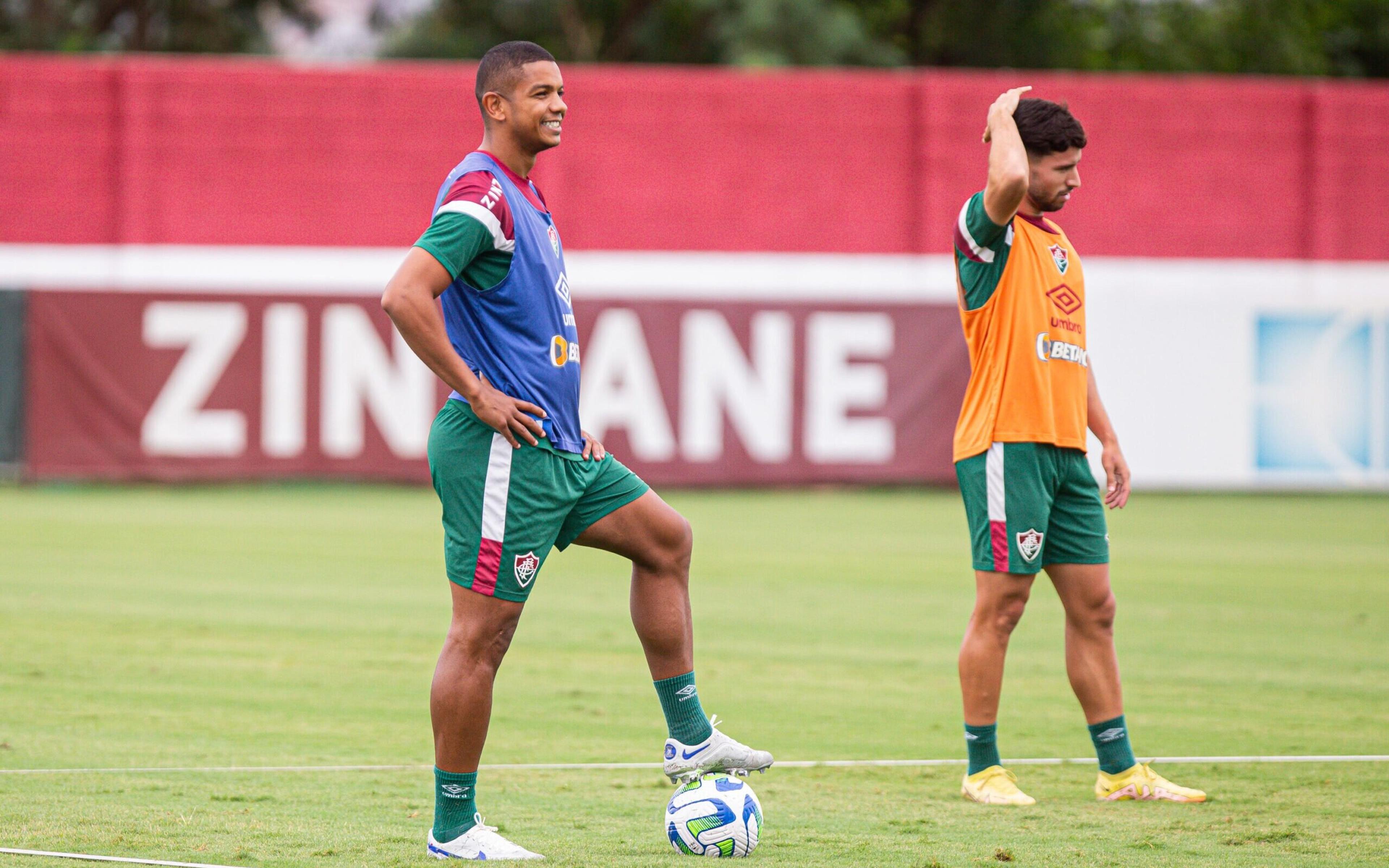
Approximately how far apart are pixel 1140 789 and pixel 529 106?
320cm

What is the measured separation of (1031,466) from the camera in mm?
5934

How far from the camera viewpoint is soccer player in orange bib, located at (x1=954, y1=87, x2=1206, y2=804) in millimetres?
5930

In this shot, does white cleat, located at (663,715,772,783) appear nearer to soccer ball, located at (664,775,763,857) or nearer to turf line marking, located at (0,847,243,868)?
soccer ball, located at (664,775,763,857)

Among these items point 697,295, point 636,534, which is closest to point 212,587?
point 636,534

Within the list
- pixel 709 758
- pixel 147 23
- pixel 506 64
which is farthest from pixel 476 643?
pixel 147 23

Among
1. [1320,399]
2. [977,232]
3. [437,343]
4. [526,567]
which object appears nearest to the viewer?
[437,343]

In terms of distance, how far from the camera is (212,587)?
11664 millimetres

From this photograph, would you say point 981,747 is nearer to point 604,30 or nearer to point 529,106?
point 529,106

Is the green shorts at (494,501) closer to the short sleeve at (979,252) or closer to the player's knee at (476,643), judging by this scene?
the player's knee at (476,643)

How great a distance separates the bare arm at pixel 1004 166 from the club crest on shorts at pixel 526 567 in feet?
6.46

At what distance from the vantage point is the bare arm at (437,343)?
4.69 metres

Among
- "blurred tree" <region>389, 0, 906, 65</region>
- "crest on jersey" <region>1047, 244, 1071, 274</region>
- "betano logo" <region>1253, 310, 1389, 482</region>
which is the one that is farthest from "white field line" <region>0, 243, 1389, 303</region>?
"crest on jersey" <region>1047, 244, 1071, 274</region>

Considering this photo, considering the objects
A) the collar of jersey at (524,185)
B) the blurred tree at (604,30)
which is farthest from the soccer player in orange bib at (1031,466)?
the blurred tree at (604,30)

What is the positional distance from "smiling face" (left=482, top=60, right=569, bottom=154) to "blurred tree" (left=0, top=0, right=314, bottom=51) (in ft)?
105
